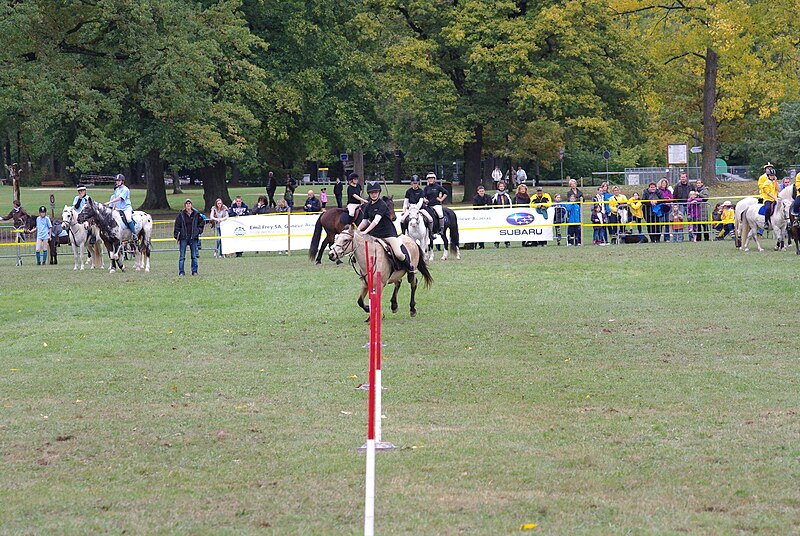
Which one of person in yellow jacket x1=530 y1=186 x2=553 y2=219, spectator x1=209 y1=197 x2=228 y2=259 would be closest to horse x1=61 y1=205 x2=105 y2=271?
spectator x1=209 y1=197 x2=228 y2=259

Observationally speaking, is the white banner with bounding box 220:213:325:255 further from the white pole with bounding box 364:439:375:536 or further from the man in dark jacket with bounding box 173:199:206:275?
the white pole with bounding box 364:439:375:536

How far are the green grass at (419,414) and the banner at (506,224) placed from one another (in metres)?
15.3

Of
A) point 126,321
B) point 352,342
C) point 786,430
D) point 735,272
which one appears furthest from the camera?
point 735,272

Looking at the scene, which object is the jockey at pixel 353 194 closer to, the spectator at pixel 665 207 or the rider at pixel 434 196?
the rider at pixel 434 196

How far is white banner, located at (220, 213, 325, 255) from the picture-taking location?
3825 centimetres

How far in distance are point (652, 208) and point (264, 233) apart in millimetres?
12853

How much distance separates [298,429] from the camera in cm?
1077

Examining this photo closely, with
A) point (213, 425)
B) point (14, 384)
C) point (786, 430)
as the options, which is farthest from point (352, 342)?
point (786, 430)

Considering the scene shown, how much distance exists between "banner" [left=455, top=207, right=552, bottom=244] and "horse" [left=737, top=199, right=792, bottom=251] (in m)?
7.71

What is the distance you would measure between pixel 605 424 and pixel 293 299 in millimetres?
13104

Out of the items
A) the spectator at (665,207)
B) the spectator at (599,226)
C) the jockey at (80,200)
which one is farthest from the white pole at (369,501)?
the spectator at (665,207)

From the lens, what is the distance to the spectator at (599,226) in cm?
3850

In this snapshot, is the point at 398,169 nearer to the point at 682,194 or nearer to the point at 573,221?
the point at 682,194

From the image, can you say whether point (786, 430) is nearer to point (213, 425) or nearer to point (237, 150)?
point (213, 425)
